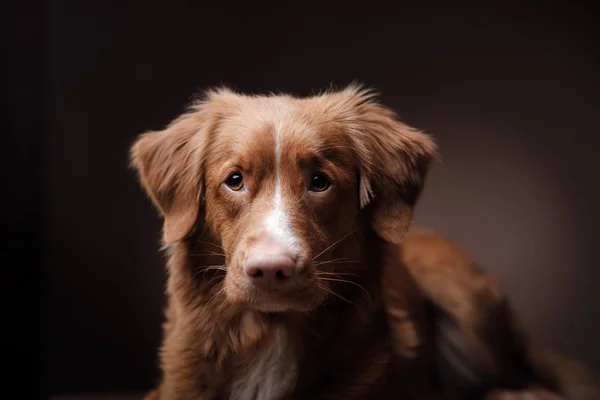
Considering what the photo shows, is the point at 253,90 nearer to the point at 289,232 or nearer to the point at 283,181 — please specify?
the point at 283,181

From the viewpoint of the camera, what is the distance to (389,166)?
65.9 inches

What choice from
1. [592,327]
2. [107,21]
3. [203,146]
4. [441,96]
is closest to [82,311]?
[203,146]

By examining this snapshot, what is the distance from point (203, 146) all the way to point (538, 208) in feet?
2.97

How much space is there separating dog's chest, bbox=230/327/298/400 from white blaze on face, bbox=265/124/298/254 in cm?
32

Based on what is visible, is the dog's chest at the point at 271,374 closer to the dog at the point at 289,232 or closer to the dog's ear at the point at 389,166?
the dog at the point at 289,232

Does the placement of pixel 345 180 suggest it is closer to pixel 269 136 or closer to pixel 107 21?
pixel 269 136

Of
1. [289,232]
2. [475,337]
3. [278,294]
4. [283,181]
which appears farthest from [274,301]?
[475,337]

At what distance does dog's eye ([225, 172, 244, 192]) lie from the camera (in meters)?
1.57

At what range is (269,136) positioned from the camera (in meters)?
1.55

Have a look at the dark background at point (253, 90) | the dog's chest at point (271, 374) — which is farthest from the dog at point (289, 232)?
the dark background at point (253, 90)

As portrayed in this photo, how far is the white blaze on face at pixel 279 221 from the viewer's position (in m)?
1.41

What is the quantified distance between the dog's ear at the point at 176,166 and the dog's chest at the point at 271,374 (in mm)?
338

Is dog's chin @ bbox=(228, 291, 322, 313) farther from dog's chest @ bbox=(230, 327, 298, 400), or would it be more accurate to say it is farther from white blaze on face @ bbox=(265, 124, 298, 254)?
dog's chest @ bbox=(230, 327, 298, 400)

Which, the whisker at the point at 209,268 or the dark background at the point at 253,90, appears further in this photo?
the dark background at the point at 253,90
